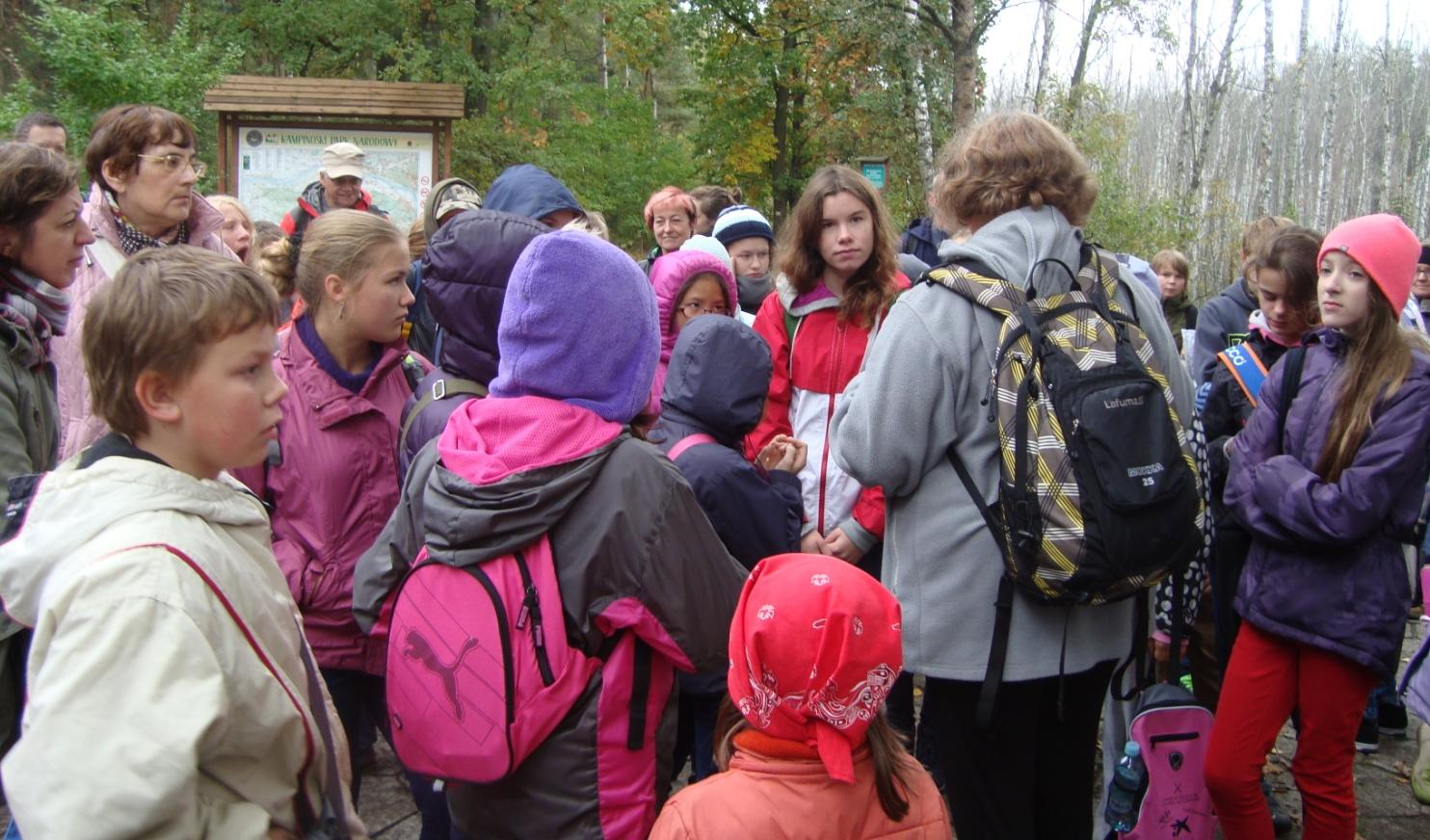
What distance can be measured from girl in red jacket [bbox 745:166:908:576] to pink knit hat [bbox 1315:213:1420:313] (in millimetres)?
1408

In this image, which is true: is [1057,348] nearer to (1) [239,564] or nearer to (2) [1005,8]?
(1) [239,564]

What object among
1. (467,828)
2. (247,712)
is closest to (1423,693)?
(467,828)

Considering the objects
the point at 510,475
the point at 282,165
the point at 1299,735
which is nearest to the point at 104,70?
the point at 282,165

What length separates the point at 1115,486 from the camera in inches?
90.6

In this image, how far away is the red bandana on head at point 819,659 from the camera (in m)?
1.83

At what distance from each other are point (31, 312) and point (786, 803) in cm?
211

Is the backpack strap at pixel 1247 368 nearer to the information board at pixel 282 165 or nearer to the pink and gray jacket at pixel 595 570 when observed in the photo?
the pink and gray jacket at pixel 595 570

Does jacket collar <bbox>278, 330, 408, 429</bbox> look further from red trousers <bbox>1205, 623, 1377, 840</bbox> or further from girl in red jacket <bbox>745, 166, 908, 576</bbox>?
red trousers <bbox>1205, 623, 1377, 840</bbox>

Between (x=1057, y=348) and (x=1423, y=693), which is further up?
(x=1057, y=348)

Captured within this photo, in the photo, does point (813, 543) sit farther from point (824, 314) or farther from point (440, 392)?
point (440, 392)

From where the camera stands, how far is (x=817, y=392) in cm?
376

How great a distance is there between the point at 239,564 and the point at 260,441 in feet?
0.76

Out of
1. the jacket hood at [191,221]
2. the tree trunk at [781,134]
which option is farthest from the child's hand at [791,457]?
the tree trunk at [781,134]

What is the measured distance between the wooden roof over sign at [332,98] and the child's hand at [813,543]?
6.97 meters
